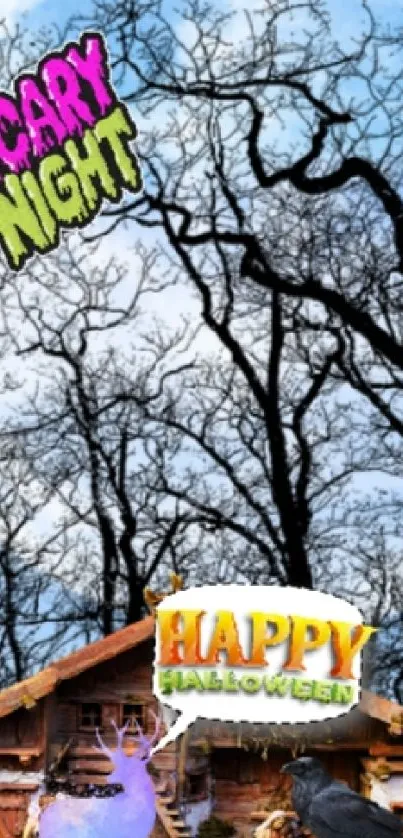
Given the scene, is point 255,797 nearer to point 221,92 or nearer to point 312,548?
point 312,548

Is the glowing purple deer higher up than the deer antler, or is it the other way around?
the deer antler

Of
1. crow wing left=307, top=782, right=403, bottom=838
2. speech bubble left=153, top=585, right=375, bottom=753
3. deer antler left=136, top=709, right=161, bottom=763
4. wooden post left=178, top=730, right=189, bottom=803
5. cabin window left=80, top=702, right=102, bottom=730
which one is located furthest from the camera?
cabin window left=80, top=702, right=102, bottom=730

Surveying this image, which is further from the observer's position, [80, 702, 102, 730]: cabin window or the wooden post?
[80, 702, 102, 730]: cabin window

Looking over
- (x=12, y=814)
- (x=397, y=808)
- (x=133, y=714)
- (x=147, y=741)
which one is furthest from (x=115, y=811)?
(x=397, y=808)

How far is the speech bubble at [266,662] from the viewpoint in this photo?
18.7 ft

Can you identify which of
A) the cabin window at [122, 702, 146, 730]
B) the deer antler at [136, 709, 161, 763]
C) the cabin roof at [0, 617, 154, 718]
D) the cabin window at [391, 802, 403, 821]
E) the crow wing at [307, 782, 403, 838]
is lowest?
the crow wing at [307, 782, 403, 838]

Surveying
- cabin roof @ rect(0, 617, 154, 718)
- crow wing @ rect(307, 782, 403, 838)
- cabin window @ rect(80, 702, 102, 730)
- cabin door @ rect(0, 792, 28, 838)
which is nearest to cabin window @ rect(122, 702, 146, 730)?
cabin window @ rect(80, 702, 102, 730)

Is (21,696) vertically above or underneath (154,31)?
underneath

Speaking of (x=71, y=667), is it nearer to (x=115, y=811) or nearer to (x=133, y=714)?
(x=133, y=714)

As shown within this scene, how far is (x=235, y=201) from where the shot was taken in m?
8.45

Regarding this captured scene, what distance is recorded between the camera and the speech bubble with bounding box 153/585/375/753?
5688mm

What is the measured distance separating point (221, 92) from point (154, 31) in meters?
0.51

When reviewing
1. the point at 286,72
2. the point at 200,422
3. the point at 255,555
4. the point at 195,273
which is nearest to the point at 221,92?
the point at 286,72

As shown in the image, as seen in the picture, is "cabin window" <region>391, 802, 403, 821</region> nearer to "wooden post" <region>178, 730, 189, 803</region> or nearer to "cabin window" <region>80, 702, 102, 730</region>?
"wooden post" <region>178, 730, 189, 803</region>
